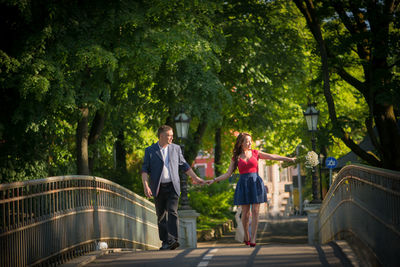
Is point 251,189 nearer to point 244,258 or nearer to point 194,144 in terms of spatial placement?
point 244,258

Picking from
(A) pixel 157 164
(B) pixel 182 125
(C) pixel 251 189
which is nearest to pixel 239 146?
(C) pixel 251 189

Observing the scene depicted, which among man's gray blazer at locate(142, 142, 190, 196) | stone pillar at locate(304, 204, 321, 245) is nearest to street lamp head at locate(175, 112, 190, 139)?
stone pillar at locate(304, 204, 321, 245)

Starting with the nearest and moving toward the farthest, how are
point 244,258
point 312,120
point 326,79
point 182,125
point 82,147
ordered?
point 244,258 < point 326,79 < point 82,147 < point 182,125 < point 312,120

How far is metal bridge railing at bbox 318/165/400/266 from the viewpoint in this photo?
5738 millimetres

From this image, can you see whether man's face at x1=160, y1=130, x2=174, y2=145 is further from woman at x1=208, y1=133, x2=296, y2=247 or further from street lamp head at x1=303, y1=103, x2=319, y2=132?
street lamp head at x1=303, y1=103, x2=319, y2=132

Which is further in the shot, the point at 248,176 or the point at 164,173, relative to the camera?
the point at 248,176

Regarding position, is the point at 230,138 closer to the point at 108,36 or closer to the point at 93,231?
the point at 108,36

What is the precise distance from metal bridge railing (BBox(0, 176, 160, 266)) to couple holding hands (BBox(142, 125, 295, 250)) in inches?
41.1

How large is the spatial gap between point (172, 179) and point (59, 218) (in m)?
2.05

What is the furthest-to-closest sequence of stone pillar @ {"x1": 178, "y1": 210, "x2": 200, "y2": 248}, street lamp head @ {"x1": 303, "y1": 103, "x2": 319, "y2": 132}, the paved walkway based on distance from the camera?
street lamp head @ {"x1": 303, "y1": 103, "x2": 319, "y2": 132}
stone pillar @ {"x1": 178, "y1": 210, "x2": 200, "y2": 248}
the paved walkway

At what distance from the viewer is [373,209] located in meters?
6.91

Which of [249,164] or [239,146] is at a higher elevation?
[239,146]

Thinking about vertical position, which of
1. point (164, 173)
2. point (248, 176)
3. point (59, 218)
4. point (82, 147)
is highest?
point (82, 147)

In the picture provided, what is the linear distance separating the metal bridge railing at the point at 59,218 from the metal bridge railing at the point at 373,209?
375 centimetres
